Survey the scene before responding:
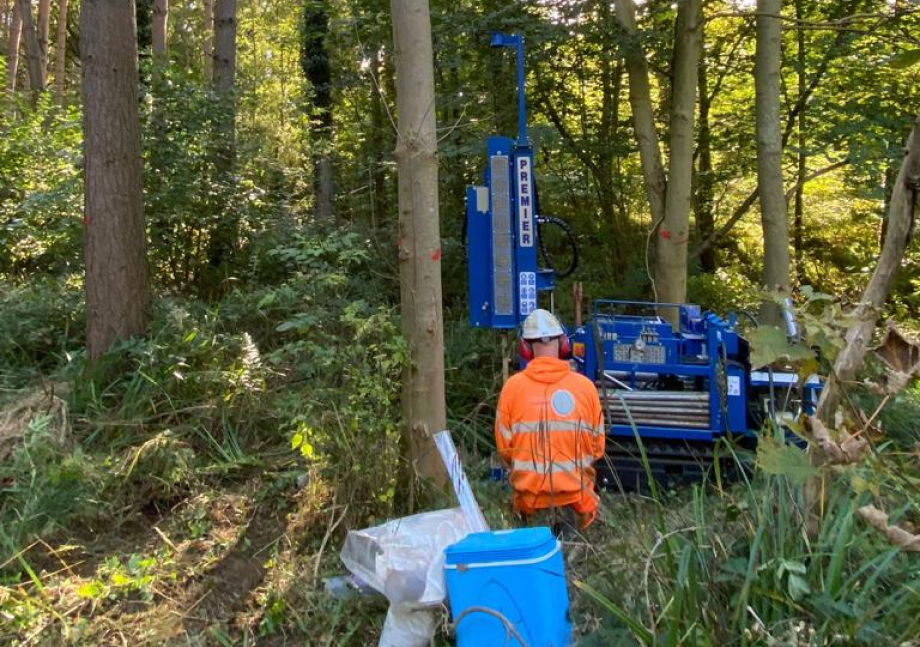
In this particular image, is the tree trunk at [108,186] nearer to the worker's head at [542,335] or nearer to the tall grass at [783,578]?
the worker's head at [542,335]

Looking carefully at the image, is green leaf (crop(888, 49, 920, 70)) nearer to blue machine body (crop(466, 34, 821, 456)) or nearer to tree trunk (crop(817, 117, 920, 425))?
tree trunk (crop(817, 117, 920, 425))

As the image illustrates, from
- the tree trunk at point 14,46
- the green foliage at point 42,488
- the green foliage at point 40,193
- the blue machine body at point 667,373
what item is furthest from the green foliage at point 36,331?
the tree trunk at point 14,46

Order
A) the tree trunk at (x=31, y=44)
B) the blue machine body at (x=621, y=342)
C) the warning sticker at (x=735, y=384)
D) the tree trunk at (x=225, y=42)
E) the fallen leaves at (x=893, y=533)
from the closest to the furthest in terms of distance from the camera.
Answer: the fallen leaves at (x=893, y=533) → the warning sticker at (x=735, y=384) → the blue machine body at (x=621, y=342) → the tree trunk at (x=225, y=42) → the tree trunk at (x=31, y=44)

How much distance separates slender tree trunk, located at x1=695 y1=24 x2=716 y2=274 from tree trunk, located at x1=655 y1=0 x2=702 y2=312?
131 inches

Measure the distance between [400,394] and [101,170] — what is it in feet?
12.1

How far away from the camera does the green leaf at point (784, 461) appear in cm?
208

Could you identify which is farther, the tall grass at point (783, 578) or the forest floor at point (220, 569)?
the forest floor at point (220, 569)

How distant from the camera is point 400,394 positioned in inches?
183

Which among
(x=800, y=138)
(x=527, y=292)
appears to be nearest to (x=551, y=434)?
(x=527, y=292)

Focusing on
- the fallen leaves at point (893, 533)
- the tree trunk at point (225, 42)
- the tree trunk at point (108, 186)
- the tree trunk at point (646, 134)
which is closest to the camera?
the fallen leaves at point (893, 533)

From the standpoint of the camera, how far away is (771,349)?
84.0 inches

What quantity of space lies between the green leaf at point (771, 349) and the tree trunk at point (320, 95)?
942 cm

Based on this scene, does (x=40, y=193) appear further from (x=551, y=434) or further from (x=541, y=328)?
(x=551, y=434)

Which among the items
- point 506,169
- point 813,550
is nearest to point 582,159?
point 506,169
